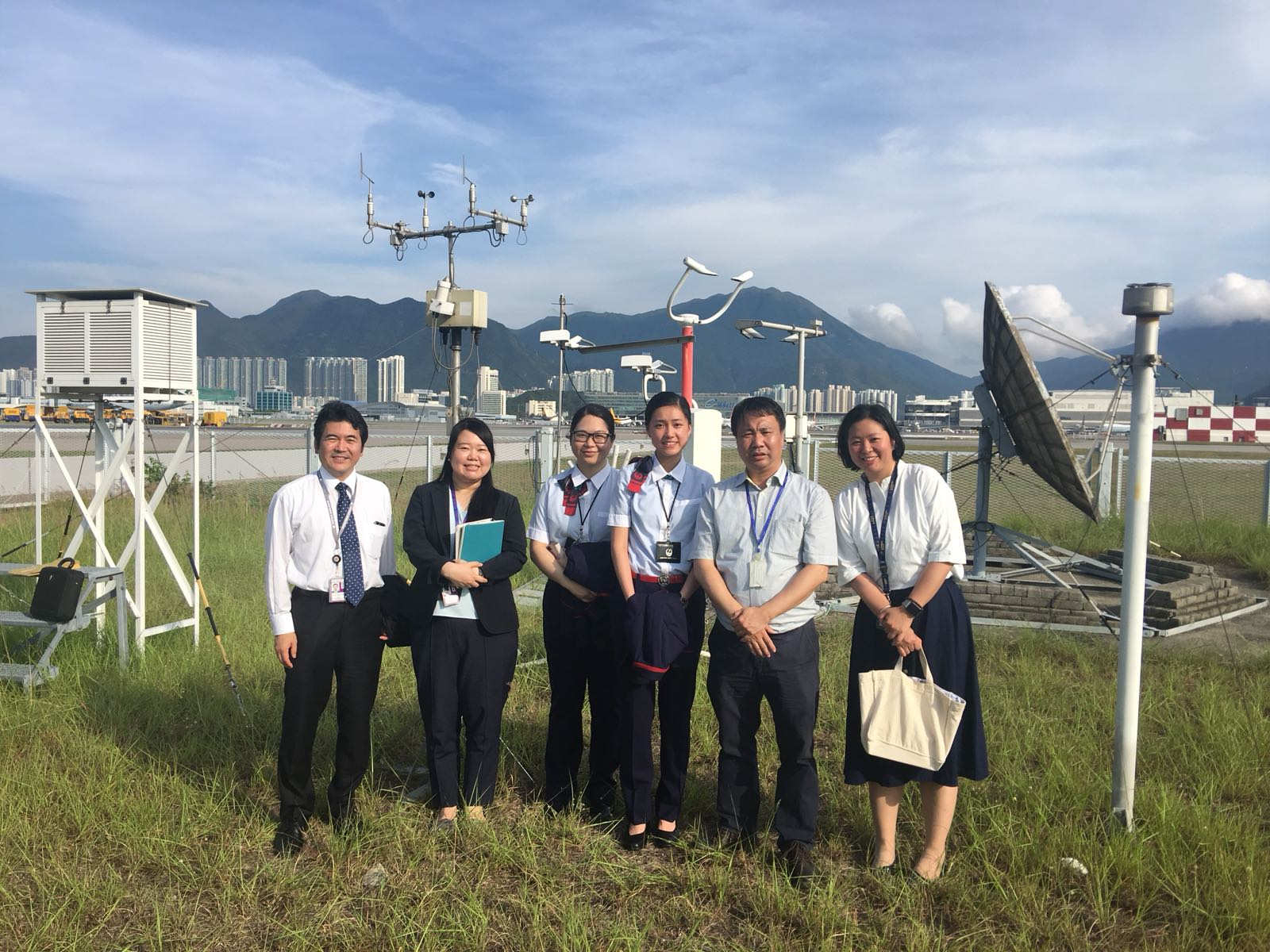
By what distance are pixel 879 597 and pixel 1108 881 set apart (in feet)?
4.32

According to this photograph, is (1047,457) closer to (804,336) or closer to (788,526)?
(804,336)

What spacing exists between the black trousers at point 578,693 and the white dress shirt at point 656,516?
1.00 ft

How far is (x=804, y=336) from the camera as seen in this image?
10797mm

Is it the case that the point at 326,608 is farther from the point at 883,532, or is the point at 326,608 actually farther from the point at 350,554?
the point at 883,532

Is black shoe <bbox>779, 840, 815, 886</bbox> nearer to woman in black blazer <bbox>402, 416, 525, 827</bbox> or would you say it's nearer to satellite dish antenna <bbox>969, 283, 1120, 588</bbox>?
woman in black blazer <bbox>402, 416, 525, 827</bbox>

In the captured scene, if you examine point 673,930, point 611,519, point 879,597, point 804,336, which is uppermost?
point 804,336

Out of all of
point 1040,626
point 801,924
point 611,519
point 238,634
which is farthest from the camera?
point 1040,626

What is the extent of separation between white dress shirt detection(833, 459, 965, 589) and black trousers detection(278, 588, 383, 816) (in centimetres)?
196

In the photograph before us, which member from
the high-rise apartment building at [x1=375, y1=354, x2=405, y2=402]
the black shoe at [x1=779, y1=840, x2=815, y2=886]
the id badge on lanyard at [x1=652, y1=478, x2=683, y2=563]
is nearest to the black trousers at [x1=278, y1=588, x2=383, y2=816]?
the id badge on lanyard at [x1=652, y1=478, x2=683, y2=563]

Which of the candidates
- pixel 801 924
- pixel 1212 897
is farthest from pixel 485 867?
pixel 1212 897

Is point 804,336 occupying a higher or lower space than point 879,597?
higher

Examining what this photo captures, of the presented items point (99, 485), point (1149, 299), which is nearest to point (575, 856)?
point (1149, 299)

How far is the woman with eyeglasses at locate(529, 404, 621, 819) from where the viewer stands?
150 inches

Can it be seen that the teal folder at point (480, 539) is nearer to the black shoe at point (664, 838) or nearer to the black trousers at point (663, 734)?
the black trousers at point (663, 734)
